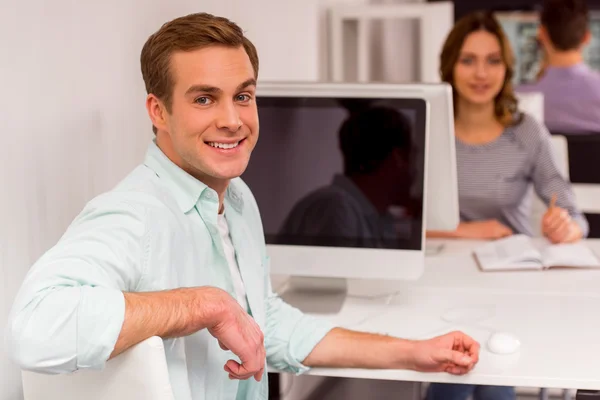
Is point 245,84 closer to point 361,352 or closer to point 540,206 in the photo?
point 361,352

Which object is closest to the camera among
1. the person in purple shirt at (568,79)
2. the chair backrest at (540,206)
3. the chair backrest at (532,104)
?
the chair backrest at (540,206)

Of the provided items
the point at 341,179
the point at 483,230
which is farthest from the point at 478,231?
the point at 341,179

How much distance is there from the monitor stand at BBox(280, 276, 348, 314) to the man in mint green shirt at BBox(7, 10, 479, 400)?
35 centimetres

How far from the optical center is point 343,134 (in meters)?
2.03

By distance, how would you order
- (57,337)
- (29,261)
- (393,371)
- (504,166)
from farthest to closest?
(504,166)
(393,371)
(29,261)
(57,337)

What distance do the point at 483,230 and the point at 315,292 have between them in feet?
2.52

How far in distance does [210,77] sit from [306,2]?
90.2 inches

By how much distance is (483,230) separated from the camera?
2775mm

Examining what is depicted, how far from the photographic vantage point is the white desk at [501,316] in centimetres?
171

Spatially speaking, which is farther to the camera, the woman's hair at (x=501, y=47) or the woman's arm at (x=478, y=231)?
the woman's hair at (x=501, y=47)

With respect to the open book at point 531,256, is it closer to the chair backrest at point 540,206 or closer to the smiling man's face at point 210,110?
the chair backrest at point 540,206

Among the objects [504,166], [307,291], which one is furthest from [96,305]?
[504,166]

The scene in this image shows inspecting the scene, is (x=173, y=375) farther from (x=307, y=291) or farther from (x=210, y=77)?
(x=307, y=291)

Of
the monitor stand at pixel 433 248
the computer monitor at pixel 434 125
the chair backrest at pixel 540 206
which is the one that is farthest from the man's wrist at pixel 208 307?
the chair backrest at pixel 540 206
